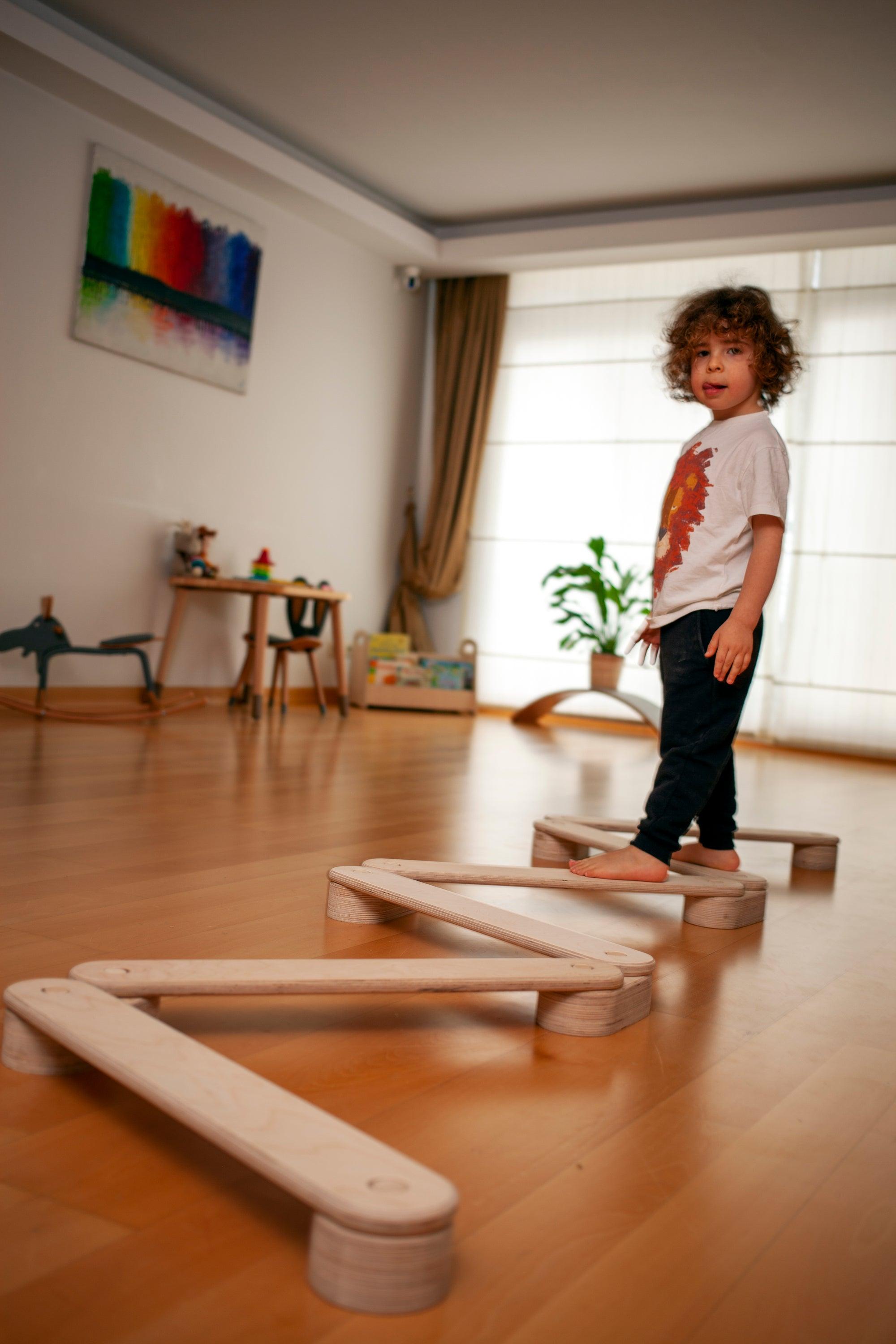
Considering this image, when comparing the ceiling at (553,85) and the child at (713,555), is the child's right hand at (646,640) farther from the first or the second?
the ceiling at (553,85)

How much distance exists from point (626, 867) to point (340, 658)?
343cm

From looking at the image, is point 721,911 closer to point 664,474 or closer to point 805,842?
point 805,842

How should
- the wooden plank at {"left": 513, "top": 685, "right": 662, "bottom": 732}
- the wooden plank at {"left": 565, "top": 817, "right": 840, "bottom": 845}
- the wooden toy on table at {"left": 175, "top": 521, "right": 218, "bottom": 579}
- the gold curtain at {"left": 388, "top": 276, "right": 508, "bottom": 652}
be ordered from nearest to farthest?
1. the wooden plank at {"left": 565, "top": 817, "right": 840, "bottom": 845}
2. the wooden toy on table at {"left": 175, "top": 521, "right": 218, "bottom": 579}
3. the wooden plank at {"left": 513, "top": 685, "right": 662, "bottom": 732}
4. the gold curtain at {"left": 388, "top": 276, "right": 508, "bottom": 652}

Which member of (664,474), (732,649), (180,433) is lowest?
(732,649)

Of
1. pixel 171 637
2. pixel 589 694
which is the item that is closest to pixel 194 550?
pixel 171 637

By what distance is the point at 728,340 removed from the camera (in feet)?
5.87

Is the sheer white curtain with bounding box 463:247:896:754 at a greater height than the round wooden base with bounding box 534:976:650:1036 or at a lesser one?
greater

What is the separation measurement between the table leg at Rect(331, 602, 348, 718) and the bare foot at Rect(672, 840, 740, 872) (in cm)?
308

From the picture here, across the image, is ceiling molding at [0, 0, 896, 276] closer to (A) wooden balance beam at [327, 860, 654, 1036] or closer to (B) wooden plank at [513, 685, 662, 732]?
(B) wooden plank at [513, 685, 662, 732]

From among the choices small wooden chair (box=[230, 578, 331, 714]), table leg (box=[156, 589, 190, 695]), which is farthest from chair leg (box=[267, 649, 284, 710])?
A: table leg (box=[156, 589, 190, 695])

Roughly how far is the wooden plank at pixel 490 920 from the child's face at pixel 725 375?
Result: 922mm

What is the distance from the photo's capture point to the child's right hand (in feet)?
6.26

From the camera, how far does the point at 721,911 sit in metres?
1.68

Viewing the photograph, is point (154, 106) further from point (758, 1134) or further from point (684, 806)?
point (758, 1134)
